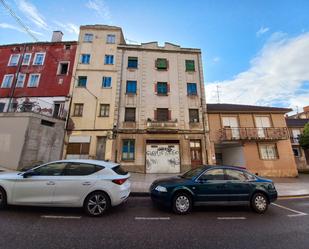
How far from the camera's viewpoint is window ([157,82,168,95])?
1641cm

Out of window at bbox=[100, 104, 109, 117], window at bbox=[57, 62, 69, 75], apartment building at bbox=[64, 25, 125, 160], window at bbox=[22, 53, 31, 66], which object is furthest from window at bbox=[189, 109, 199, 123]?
window at bbox=[22, 53, 31, 66]

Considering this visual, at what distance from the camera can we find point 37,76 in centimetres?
1698

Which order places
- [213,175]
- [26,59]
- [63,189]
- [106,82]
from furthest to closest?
[26,59] < [106,82] < [213,175] < [63,189]

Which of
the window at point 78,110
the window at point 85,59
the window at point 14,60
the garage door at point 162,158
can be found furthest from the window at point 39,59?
the garage door at point 162,158

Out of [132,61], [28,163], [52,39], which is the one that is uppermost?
[52,39]

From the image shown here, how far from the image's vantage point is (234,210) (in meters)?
5.52

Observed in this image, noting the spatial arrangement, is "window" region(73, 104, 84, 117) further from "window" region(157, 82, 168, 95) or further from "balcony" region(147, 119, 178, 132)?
"window" region(157, 82, 168, 95)

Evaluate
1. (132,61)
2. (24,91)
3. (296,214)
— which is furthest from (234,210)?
(24,91)

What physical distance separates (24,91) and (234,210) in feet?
70.0

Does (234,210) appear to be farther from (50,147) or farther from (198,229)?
(50,147)

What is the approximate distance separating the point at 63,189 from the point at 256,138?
16.1 m

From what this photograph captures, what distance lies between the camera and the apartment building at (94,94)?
48.1 feet

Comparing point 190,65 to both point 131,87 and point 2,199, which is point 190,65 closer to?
point 131,87

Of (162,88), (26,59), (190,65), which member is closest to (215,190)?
(162,88)
